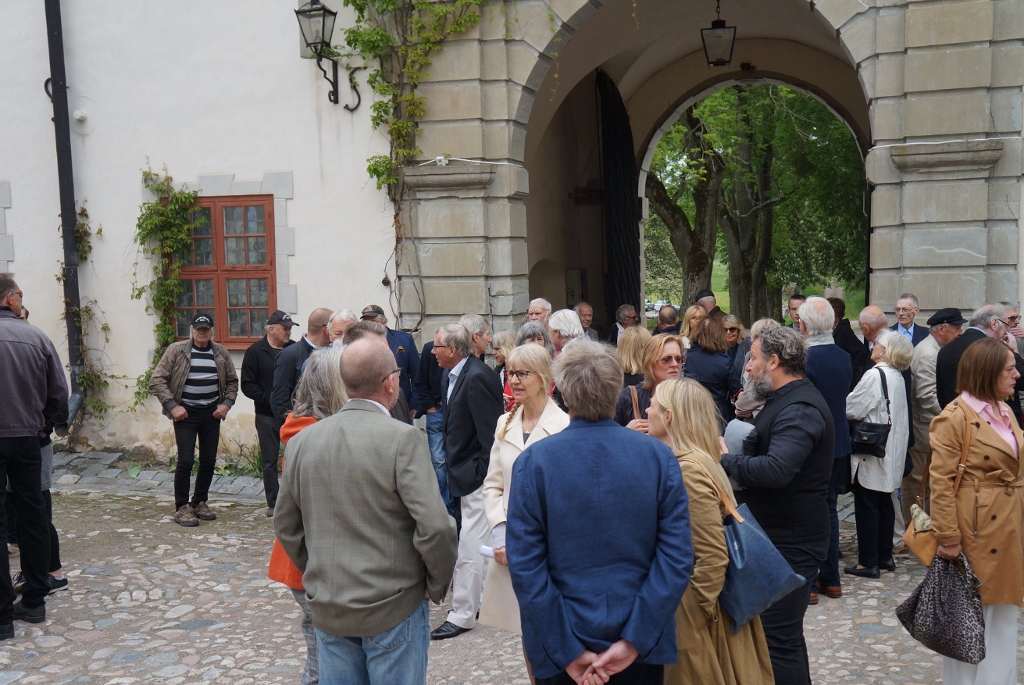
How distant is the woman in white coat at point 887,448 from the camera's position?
646 cm

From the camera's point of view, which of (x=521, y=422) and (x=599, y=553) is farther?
(x=521, y=422)

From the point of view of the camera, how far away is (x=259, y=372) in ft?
27.8

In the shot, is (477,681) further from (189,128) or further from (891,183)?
(189,128)

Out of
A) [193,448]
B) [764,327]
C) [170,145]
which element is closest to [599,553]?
[764,327]

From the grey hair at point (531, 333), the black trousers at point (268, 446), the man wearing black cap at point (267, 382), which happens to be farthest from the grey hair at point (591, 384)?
the black trousers at point (268, 446)

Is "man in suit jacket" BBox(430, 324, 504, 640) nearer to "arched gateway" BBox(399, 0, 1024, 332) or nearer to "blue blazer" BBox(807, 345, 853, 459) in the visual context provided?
"blue blazer" BBox(807, 345, 853, 459)

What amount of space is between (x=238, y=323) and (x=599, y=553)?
26.5 feet

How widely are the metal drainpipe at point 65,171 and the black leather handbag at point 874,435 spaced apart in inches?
317

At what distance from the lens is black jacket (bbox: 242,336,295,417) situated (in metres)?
8.47

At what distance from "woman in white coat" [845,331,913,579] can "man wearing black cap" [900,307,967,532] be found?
35 cm

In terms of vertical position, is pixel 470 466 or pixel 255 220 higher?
pixel 255 220

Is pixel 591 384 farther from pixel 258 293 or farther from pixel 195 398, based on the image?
pixel 258 293

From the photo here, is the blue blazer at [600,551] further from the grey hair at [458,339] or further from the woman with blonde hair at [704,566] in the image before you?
the grey hair at [458,339]

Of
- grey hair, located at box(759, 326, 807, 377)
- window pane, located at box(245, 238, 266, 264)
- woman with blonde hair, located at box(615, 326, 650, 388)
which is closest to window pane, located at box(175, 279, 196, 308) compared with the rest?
window pane, located at box(245, 238, 266, 264)
